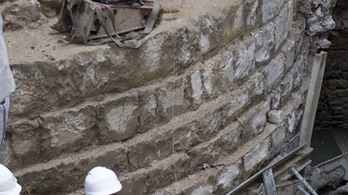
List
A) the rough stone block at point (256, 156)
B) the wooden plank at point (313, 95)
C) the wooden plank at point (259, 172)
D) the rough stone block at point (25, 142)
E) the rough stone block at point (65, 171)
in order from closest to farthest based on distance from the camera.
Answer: the rough stone block at point (25, 142), the rough stone block at point (65, 171), the wooden plank at point (259, 172), the rough stone block at point (256, 156), the wooden plank at point (313, 95)

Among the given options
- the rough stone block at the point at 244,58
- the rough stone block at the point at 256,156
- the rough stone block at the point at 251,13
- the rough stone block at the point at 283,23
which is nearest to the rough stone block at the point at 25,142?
the rough stone block at the point at 244,58

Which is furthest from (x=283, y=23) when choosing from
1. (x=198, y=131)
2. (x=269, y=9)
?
(x=198, y=131)

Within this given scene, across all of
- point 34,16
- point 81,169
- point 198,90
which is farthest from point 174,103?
point 34,16

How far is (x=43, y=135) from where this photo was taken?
328cm

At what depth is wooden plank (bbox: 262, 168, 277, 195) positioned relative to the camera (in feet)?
15.3

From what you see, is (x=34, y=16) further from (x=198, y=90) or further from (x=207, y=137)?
(x=207, y=137)

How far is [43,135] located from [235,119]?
1.69 metres

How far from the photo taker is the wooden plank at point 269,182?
15.3 feet

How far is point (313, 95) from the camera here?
5.47 meters

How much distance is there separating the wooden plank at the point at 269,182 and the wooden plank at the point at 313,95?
0.96 m

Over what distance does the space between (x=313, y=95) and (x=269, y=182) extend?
115 centimetres

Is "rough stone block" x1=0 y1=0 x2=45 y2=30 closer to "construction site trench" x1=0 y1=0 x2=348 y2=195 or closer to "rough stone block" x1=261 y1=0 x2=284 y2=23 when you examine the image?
"construction site trench" x1=0 y1=0 x2=348 y2=195

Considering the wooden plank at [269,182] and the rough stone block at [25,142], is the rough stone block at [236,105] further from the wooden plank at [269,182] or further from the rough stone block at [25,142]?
the rough stone block at [25,142]

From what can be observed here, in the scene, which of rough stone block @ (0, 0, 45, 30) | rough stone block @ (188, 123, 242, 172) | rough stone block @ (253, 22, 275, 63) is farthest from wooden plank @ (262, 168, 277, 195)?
rough stone block @ (0, 0, 45, 30)
